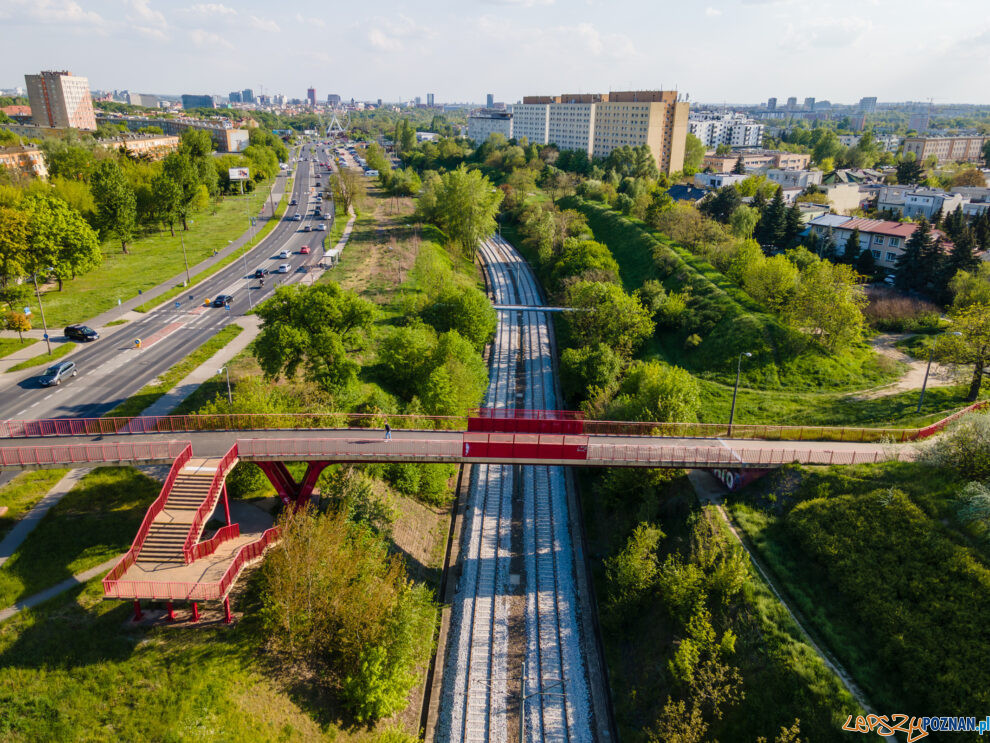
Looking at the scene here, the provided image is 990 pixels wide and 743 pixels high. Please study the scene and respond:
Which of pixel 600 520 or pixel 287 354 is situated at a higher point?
pixel 287 354

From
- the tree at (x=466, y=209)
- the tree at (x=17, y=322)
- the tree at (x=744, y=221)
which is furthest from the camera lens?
the tree at (x=466, y=209)

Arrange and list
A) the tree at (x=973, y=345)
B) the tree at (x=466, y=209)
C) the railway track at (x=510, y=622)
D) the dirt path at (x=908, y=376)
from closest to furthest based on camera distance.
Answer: the railway track at (x=510, y=622), the tree at (x=973, y=345), the dirt path at (x=908, y=376), the tree at (x=466, y=209)

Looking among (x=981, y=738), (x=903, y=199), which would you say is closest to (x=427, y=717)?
(x=981, y=738)

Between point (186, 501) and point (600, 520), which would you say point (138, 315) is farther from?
point (600, 520)

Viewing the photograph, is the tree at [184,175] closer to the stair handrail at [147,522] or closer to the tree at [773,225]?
the stair handrail at [147,522]

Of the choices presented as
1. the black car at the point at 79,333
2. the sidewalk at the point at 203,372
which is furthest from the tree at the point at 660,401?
the black car at the point at 79,333

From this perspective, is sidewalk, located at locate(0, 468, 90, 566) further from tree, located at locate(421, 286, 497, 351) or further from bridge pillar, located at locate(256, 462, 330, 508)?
tree, located at locate(421, 286, 497, 351)
